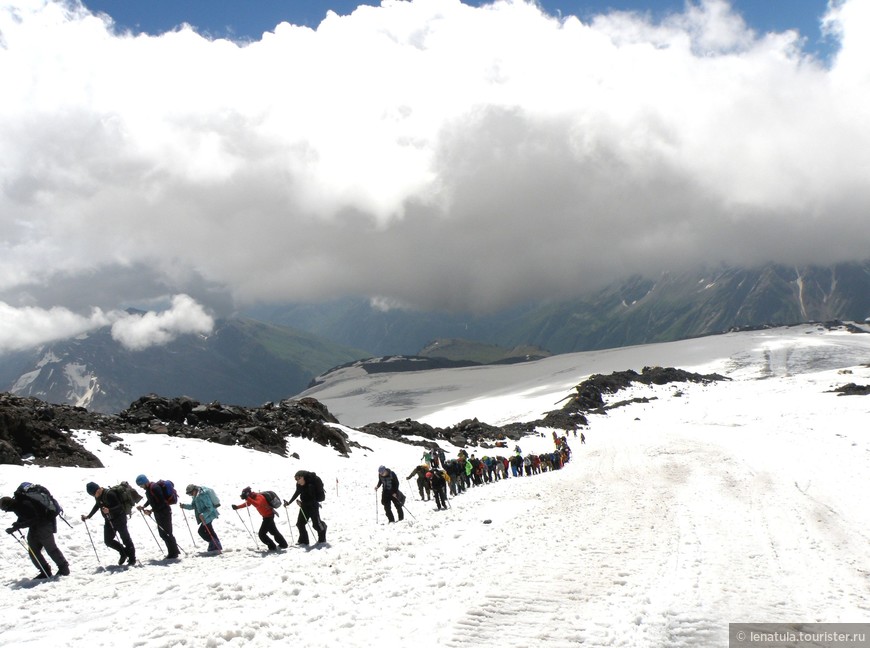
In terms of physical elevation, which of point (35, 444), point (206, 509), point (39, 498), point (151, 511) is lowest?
point (206, 509)

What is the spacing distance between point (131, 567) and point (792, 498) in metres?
18.4

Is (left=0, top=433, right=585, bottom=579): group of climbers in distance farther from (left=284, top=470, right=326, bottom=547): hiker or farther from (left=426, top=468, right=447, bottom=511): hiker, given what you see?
(left=426, top=468, right=447, bottom=511): hiker

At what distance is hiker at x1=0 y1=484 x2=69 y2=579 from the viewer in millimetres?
12172

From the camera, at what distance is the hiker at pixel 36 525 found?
12.2m

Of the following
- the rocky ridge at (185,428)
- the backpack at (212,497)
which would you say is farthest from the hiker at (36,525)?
the rocky ridge at (185,428)

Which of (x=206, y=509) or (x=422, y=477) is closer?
(x=206, y=509)

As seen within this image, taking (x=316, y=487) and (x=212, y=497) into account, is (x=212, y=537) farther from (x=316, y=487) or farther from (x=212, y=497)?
(x=316, y=487)

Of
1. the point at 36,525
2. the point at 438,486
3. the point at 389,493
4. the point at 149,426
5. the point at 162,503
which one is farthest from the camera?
the point at 149,426

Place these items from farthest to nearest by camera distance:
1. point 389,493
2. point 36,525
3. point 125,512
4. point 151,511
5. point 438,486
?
point 438,486
point 389,493
point 151,511
point 125,512
point 36,525

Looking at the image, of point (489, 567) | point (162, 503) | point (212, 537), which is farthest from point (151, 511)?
point (489, 567)

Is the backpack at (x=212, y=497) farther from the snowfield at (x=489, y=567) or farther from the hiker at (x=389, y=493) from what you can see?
the hiker at (x=389, y=493)

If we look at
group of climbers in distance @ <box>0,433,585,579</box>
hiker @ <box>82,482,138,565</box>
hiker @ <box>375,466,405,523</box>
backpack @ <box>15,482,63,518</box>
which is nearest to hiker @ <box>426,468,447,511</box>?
hiker @ <box>375,466,405,523</box>

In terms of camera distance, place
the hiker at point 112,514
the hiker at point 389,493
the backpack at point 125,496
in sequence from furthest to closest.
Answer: the hiker at point 389,493 < the backpack at point 125,496 < the hiker at point 112,514

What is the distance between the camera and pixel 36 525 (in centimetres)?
1219
